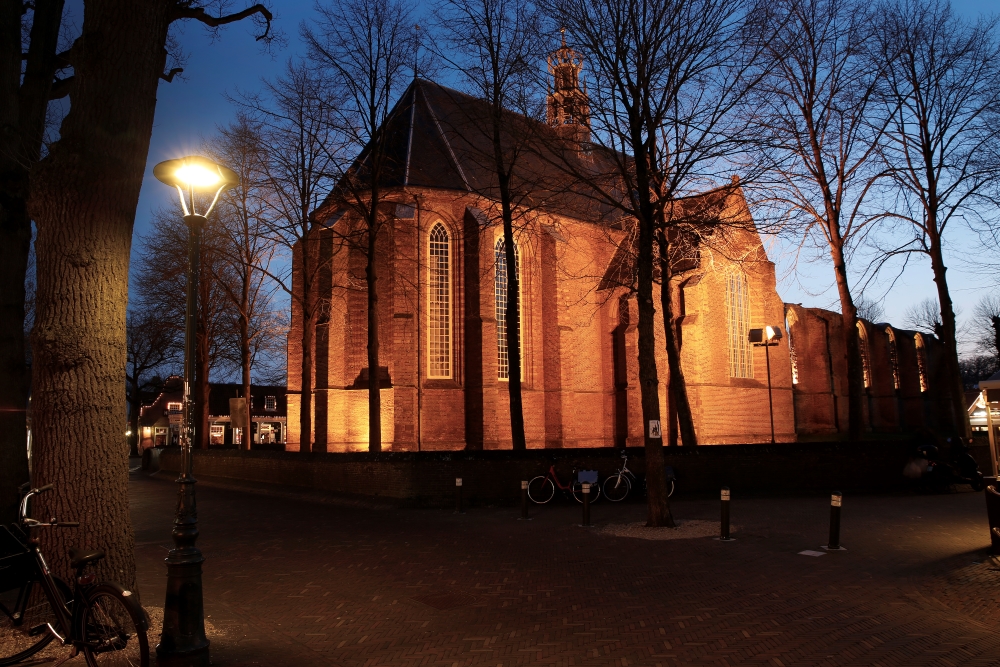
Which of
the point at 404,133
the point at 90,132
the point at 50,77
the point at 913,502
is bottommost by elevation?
the point at 913,502

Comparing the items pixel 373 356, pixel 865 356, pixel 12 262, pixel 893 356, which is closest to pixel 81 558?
pixel 12 262

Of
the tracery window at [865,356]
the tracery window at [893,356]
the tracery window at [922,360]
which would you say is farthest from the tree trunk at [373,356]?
the tracery window at [922,360]

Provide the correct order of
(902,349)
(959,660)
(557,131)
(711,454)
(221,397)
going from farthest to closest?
(221,397) < (902,349) < (711,454) < (557,131) < (959,660)

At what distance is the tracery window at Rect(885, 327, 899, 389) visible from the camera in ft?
145

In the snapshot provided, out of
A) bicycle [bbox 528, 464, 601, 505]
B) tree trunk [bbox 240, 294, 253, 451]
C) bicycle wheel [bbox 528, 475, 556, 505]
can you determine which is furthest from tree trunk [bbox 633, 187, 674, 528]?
tree trunk [bbox 240, 294, 253, 451]

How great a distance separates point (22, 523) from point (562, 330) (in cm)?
2399

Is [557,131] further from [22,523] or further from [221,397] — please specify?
[221,397]

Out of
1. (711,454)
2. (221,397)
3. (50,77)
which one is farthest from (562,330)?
(221,397)

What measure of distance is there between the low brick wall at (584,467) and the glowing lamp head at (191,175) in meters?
10.2

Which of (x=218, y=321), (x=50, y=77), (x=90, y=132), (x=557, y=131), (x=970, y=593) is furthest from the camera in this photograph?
(x=218, y=321)

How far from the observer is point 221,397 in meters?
59.4

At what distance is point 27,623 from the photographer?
5.60 meters

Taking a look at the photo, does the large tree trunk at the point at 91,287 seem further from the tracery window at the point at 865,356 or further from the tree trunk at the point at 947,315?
the tracery window at the point at 865,356

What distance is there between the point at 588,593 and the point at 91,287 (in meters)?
5.59
